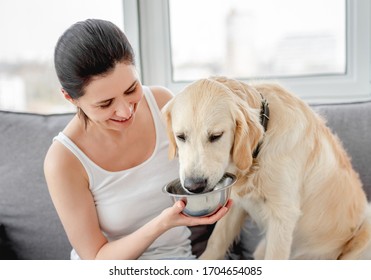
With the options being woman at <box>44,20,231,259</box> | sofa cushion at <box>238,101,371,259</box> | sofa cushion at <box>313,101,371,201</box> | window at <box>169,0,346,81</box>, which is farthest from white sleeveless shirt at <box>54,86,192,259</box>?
window at <box>169,0,346,81</box>

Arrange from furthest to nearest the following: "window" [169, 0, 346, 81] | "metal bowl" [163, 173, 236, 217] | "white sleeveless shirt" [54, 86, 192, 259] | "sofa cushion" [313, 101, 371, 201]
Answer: "window" [169, 0, 346, 81], "sofa cushion" [313, 101, 371, 201], "white sleeveless shirt" [54, 86, 192, 259], "metal bowl" [163, 173, 236, 217]

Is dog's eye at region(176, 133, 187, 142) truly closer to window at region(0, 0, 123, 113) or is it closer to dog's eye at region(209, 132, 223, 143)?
dog's eye at region(209, 132, 223, 143)

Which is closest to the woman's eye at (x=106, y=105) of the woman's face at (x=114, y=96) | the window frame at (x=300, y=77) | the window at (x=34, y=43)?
the woman's face at (x=114, y=96)

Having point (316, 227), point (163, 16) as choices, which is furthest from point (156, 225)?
point (163, 16)

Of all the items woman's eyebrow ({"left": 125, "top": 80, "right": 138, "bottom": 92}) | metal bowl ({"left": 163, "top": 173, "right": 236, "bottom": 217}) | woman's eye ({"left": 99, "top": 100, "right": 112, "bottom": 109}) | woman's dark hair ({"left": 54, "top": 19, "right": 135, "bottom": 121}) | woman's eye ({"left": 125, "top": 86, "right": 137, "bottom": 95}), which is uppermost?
woman's dark hair ({"left": 54, "top": 19, "right": 135, "bottom": 121})

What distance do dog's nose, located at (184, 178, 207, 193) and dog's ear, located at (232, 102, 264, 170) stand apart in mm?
109

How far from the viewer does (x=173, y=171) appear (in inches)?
48.1

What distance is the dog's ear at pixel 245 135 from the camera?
99 centimetres

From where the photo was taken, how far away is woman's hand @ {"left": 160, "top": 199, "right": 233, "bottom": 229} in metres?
Result: 0.94

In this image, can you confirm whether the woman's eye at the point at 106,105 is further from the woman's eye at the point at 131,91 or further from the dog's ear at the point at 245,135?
the dog's ear at the point at 245,135

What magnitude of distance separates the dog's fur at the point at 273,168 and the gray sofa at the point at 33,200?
19cm

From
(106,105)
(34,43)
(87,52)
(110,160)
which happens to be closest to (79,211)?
(110,160)

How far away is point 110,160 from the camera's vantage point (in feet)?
3.89
